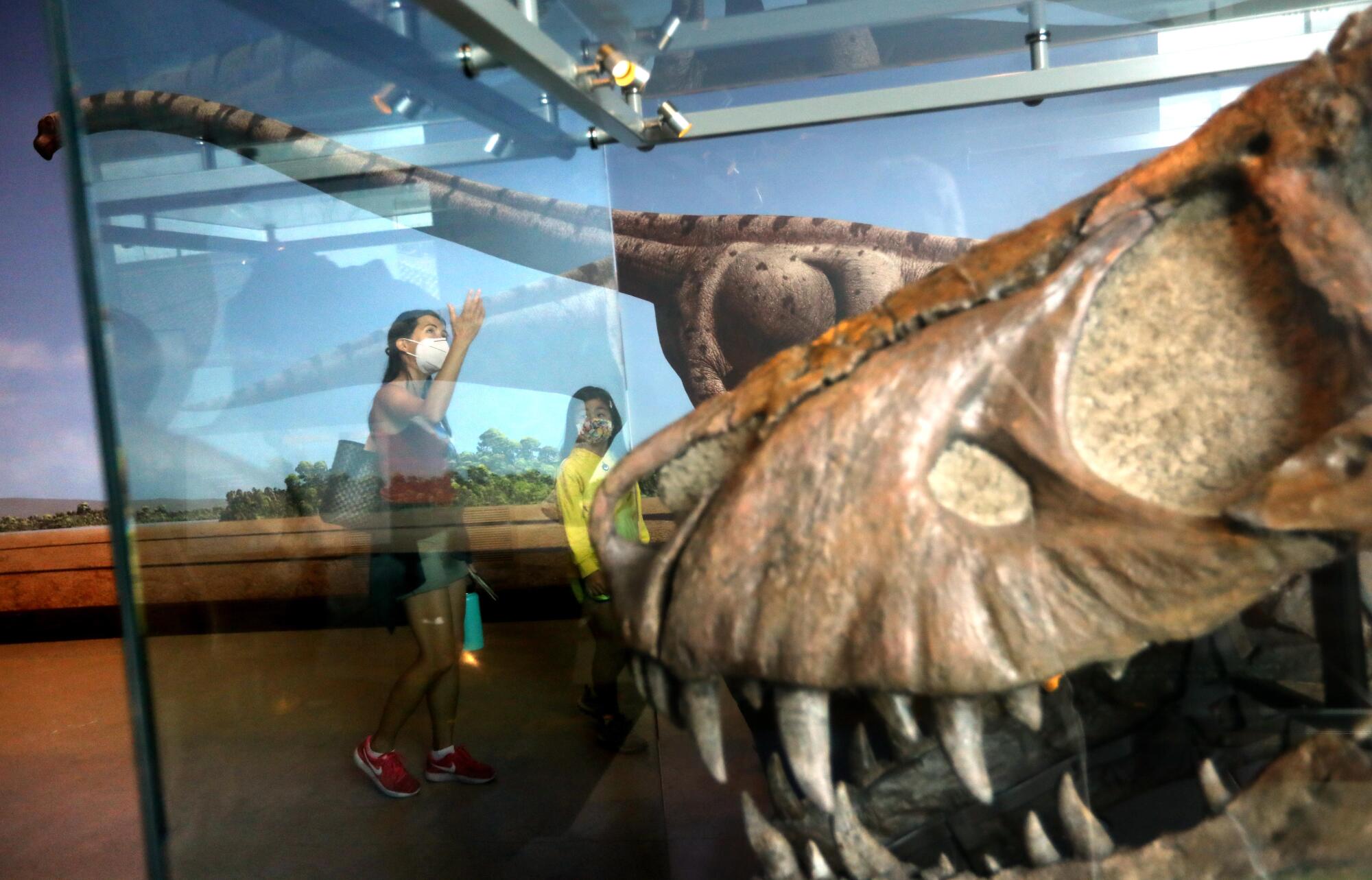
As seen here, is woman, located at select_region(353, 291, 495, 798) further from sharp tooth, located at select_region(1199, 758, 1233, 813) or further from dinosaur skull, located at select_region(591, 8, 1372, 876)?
sharp tooth, located at select_region(1199, 758, 1233, 813)

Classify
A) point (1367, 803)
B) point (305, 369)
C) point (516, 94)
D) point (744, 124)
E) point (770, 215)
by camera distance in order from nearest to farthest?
point (1367, 803) < point (305, 369) < point (516, 94) < point (744, 124) < point (770, 215)

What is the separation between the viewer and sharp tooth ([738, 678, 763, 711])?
875 mm

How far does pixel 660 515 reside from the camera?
1442 millimetres

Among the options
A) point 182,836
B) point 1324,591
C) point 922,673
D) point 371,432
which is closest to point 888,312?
point 922,673

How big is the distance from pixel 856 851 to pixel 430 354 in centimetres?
118

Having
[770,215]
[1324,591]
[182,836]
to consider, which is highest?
[770,215]

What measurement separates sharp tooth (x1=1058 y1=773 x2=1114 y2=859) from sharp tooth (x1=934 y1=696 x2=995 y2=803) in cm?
21

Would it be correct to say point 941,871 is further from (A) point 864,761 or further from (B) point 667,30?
A: (B) point 667,30

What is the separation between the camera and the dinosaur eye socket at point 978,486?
0.87 meters

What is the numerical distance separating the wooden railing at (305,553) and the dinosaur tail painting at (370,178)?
59 centimetres

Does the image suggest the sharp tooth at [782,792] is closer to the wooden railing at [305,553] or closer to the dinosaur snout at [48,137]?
the wooden railing at [305,553]

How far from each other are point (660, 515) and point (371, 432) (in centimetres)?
63

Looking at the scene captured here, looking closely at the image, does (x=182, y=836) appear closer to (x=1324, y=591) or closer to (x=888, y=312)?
(x=888, y=312)

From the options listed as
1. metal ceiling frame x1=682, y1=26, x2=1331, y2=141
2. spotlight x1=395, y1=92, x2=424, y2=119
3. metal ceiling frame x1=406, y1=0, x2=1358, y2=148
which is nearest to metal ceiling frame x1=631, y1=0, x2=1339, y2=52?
metal ceiling frame x1=406, y1=0, x2=1358, y2=148
